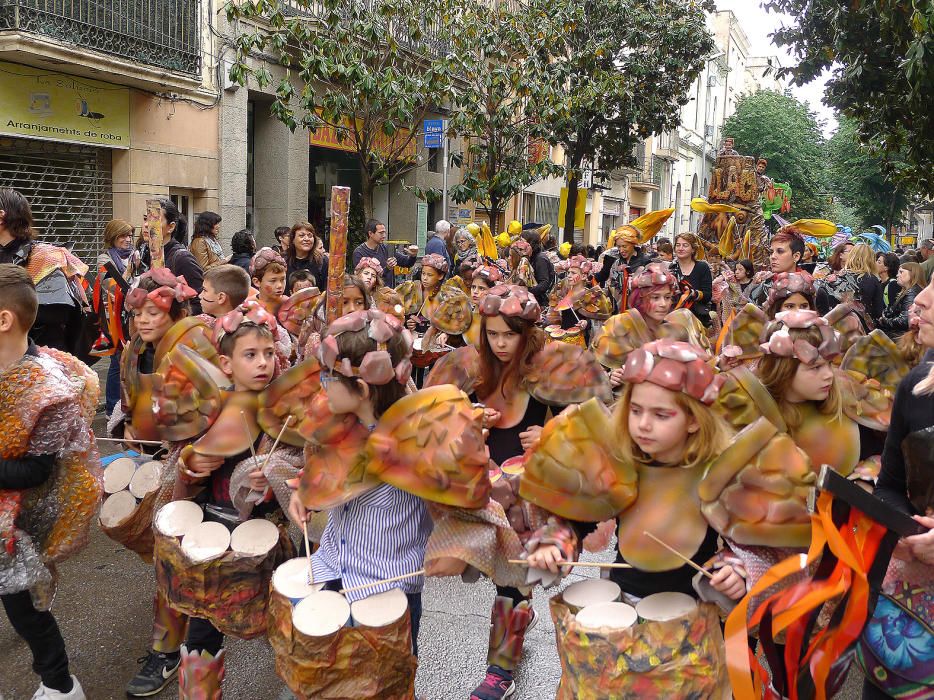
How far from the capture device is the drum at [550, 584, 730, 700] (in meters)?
2.29

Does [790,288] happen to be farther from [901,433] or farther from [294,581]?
[294,581]

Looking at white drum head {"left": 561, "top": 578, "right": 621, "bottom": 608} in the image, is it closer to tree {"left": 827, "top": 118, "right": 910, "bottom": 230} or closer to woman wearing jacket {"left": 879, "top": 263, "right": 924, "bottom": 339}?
woman wearing jacket {"left": 879, "top": 263, "right": 924, "bottom": 339}

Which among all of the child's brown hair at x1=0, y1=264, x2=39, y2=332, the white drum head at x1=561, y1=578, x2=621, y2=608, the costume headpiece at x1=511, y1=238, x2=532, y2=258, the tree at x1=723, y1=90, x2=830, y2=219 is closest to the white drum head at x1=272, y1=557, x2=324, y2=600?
the white drum head at x1=561, y1=578, x2=621, y2=608

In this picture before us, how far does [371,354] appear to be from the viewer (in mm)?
2689

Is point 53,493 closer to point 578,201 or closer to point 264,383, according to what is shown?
point 264,383

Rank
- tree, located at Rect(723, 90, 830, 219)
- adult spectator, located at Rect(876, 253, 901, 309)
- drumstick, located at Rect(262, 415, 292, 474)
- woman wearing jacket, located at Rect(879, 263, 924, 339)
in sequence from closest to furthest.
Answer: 1. drumstick, located at Rect(262, 415, 292, 474)
2. woman wearing jacket, located at Rect(879, 263, 924, 339)
3. adult spectator, located at Rect(876, 253, 901, 309)
4. tree, located at Rect(723, 90, 830, 219)

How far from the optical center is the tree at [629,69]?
820 inches

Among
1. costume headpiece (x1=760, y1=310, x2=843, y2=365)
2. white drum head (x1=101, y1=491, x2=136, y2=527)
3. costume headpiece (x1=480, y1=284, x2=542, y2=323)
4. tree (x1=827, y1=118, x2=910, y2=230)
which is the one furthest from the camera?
tree (x1=827, y1=118, x2=910, y2=230)

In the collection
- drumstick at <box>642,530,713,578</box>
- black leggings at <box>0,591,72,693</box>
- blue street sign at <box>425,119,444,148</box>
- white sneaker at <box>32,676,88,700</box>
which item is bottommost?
white sneaker at <box>32,676,88,700</box>

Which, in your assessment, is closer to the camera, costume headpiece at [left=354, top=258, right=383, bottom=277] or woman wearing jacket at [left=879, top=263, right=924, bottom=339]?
costume headpiece at [left=354, top=258, right=383, bottom=277]

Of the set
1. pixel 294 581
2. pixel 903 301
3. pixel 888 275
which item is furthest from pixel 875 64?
pixel 294 581

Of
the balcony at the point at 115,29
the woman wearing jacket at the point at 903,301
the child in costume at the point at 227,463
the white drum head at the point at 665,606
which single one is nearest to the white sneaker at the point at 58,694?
the child in costume at the point at 227,463

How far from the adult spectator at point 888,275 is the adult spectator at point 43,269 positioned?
25.2 ft

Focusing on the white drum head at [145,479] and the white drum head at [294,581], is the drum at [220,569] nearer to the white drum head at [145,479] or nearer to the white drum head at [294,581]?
the white drum head at [294,581]
